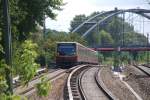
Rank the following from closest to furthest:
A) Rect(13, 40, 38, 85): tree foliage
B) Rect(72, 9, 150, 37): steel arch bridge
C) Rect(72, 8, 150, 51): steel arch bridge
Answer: Rect(13, 40, 38, 85): tree foliage, Rect(72, 8, 150, 51): steel arch bridge, Rect(72, 9, 150, 37): steel arch bridge

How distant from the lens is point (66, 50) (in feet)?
199

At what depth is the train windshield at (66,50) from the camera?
59.7 meters

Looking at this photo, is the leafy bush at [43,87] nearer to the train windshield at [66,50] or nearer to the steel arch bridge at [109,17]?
the train windshield at [66,50]

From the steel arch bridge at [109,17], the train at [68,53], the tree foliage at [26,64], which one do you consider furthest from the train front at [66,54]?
the steel arch bridge at [109,17]

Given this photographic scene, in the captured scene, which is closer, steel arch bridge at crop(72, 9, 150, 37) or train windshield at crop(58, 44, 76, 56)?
train windshield at crop(58, 44, 76, 56)

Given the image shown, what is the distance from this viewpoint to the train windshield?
5969 cm

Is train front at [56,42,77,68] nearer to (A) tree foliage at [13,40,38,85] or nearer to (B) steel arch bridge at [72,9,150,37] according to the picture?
(A) tree foliage at [13,40,38,85]

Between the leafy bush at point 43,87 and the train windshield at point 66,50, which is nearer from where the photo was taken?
the leafy bush at point 43,87

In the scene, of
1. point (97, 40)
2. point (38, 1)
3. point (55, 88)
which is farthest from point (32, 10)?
point (97, 40)

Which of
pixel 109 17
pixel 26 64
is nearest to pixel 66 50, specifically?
pixel 26 64

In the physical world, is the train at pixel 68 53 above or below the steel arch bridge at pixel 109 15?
below

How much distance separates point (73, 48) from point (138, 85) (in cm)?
2279

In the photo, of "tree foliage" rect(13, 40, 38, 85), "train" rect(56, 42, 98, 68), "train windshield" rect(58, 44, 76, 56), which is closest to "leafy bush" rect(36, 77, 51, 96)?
"tree foliage" rect(13, 40, 38, 85)

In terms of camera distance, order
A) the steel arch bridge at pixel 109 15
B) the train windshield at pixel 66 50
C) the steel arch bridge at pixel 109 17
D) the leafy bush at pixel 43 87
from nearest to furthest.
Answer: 1. the leafy bush at pixel 43 87
2. the train windshield at pixel 66 50
3. the steel arch bridge at pixel 109 17
4. the steel arch bridge at pixel 109 15
